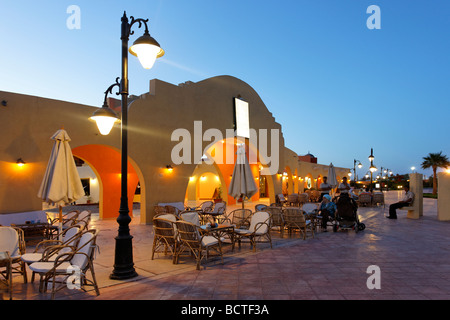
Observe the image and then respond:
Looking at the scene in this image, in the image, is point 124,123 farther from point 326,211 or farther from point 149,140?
point 326,211

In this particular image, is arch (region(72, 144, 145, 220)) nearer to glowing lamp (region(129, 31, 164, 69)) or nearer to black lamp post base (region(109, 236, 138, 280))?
black lamp post base (region(109, 236, 138, 280))

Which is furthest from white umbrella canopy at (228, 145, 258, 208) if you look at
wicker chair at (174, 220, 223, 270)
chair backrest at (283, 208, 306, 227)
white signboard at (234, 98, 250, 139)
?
white signboard at (234, 98, 250, 139)

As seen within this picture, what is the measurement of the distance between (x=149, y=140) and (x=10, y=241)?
23.0 feet

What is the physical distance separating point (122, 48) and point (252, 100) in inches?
517

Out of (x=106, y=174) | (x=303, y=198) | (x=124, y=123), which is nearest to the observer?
(x=124, y=123)

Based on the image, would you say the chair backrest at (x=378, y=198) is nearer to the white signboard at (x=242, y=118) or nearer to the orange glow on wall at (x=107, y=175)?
the white signboard at (x=242, y=118)

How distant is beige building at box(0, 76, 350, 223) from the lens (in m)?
8.19

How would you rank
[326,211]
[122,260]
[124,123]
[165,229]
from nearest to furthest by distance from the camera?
[122,260] < [124,123] < [165,229] < [326,211]

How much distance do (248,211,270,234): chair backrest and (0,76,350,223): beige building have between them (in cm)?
544

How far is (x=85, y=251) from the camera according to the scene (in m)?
4.19

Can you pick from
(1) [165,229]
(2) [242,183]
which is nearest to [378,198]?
(2) [242,183]

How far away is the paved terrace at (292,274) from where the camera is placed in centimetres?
400

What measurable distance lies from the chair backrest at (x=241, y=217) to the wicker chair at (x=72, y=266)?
431 centimetres

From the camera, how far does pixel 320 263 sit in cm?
556
